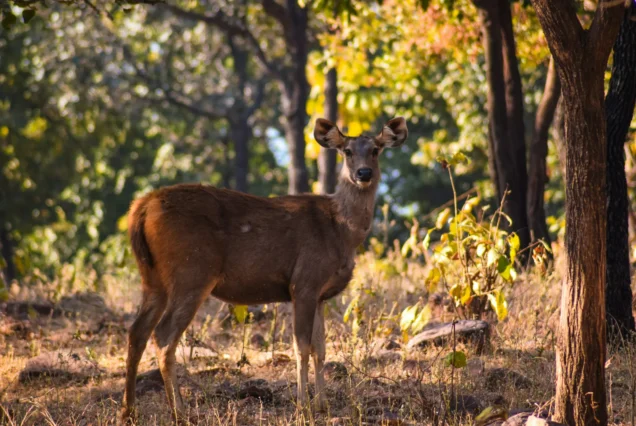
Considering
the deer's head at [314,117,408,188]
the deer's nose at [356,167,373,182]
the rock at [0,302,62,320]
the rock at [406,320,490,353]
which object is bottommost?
the rock at [406,320,490,353]

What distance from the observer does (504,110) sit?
40.5 feet

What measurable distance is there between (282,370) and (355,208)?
6.02 feet

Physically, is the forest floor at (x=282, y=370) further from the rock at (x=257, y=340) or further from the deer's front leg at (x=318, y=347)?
the deer's front leg at (x=318, y=347)

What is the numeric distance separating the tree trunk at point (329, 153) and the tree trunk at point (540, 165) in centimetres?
654

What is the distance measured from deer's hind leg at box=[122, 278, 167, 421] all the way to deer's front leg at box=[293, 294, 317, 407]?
1.07m

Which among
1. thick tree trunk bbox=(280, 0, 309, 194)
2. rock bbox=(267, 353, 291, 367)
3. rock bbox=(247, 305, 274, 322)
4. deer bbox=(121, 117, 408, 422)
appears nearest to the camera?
deer bbox=(121, 117, 408, 422)

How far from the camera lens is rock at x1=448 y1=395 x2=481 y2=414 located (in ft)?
23.1

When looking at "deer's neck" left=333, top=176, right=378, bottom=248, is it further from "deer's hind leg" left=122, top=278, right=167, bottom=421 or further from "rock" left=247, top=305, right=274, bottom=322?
"rock" left=247, top=305, right=274, bottom=322

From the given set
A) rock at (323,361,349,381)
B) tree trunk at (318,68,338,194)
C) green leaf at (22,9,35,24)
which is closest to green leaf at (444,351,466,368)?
rock at (323,361,349,381)

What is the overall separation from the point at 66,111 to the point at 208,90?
36.9ft

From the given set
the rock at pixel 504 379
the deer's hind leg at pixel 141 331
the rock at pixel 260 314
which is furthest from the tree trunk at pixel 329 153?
the deer's hind leg at pixel 141 331

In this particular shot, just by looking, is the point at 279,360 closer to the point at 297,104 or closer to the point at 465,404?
the point at 465,404

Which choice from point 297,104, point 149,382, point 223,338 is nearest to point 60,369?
point 149,382

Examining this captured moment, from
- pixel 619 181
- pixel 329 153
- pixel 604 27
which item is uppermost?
pixel 329 153
